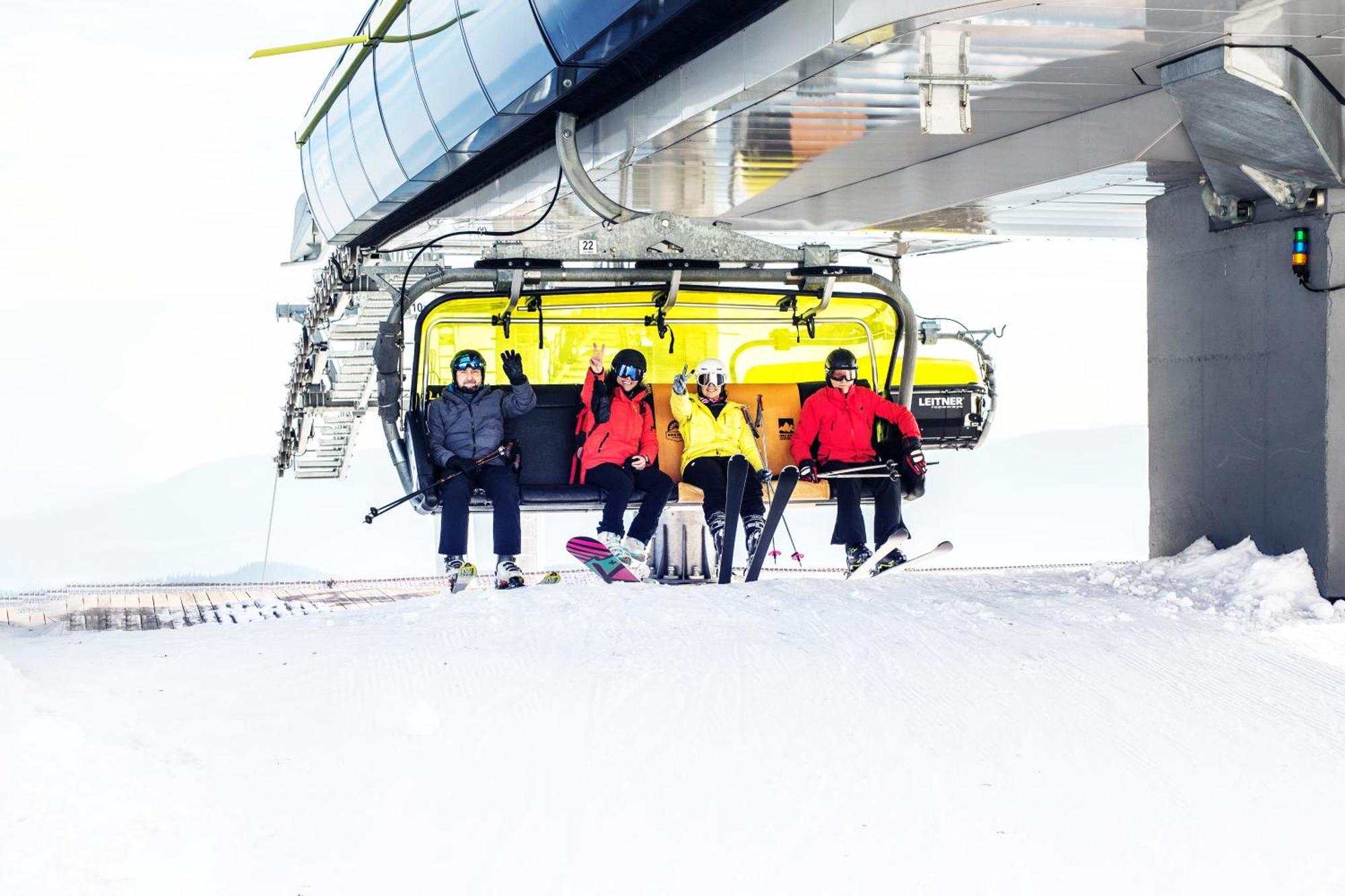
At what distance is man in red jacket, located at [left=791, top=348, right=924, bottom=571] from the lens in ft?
30.3

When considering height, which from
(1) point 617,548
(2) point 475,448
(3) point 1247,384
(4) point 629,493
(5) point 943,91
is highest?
(5) point 943,91

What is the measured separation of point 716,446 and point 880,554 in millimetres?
1249

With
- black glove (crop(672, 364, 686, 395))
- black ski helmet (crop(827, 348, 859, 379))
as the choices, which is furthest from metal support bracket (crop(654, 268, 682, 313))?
black ski helmet (crop(827, 348, 859, 379))

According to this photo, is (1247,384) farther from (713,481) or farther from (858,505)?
(713,481)

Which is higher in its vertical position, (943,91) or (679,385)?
(943,91)

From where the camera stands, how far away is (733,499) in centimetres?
895

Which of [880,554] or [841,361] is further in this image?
[841,361]

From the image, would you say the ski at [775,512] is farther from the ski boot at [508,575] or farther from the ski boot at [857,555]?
the ski boot at [508,575]

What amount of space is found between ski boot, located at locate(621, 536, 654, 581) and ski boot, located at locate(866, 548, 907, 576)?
1.34 meters

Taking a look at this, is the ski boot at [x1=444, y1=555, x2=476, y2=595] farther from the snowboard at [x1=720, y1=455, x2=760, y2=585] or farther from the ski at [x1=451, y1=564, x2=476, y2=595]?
the snowboard at [x1=720, y1=455, x2=760, y2=585]

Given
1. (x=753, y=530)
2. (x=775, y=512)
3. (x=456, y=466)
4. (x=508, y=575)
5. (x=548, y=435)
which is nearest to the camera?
(x=508, y=575)

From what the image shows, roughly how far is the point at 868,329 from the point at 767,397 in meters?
0.85

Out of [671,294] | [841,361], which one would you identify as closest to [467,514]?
[671,294]

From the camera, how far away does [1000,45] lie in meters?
6.97
